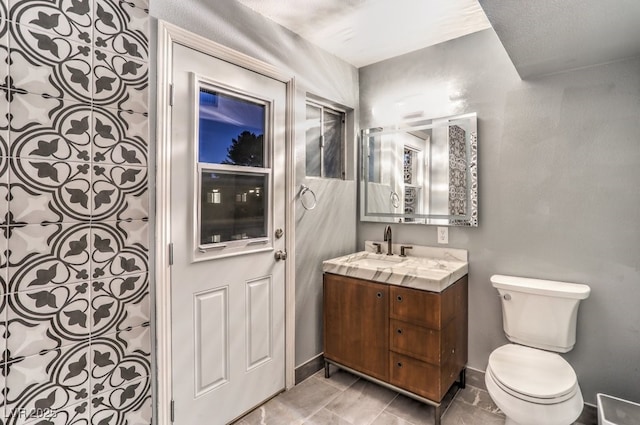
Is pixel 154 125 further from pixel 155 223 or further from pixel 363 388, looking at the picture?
pixel 363 388

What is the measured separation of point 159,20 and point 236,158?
2.37ft

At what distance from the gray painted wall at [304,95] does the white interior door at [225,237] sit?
15 centimetres

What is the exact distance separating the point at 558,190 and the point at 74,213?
7.99ft

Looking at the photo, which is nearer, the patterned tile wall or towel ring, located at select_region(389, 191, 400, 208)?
the patterned tile wall

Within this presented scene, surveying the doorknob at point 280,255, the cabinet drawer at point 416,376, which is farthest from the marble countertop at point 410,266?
the cabinet drawer at point 416,376

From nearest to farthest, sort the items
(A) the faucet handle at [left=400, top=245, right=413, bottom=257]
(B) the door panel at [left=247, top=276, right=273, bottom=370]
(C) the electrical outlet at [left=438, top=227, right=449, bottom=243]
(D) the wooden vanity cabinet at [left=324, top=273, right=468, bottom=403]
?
(D) the wooden vanity cabinet at [left=324, top=273, right=468, bottom=403] < (B) the door panel at [left=247, top=276, right=273, bottom=370] < (C) the electrical outlet at [left=438, top=227, right=449, bottom=243] < (A) the faucet handle at [left=400, top=245, right=413, bottom=257]

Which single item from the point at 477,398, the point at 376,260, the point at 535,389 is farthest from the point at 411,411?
the point at 376,260

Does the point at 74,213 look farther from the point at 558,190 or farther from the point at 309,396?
the point at 558,190

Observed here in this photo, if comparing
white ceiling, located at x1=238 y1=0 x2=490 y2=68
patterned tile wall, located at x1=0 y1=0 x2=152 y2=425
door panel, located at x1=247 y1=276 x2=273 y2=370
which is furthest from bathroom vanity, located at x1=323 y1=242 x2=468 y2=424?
white ceiling, located at x1=238 y1=0 x2=490 y2=68

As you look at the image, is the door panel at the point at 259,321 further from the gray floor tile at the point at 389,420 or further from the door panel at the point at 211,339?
the gray floor tile at the point at 389,420

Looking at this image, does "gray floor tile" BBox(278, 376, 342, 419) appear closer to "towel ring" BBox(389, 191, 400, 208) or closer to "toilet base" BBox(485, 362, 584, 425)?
"toilet base" BBox(485, 362, 584, 425)

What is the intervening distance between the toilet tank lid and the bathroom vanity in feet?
0.80

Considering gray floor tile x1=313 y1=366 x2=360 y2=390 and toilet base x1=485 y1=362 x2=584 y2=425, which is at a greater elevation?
toilet base x1=485 y1=362 x2=584 y2=425

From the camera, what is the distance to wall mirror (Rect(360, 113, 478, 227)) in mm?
2180
